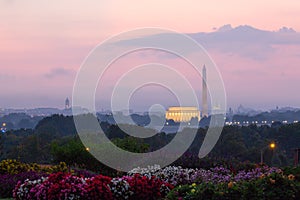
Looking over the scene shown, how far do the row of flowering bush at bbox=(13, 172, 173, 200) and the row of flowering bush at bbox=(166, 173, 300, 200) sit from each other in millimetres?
1966

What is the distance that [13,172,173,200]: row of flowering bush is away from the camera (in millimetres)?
11203

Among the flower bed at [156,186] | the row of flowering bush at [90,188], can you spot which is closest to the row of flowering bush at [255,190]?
the flower bed at [156,186]

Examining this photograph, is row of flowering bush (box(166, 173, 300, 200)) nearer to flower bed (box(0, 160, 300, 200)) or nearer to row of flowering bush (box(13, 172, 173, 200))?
flower bed (box(0, 160, 300, 200))

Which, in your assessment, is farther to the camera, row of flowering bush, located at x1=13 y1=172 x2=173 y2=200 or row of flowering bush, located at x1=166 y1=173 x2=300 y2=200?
row of flowering bush, located at x1=13 y1=172 x2=173 y2=200

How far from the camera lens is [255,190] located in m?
9.52

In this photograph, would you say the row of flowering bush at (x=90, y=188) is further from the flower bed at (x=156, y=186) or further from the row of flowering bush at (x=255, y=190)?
the row of flowering bush at (x=255, y=190)

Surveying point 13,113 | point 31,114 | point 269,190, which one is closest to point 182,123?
point 269,190

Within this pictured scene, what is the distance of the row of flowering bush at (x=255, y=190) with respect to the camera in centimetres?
944

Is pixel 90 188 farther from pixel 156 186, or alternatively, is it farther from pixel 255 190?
pixel 255 190

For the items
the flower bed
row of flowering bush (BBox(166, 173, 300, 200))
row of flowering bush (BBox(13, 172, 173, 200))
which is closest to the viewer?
row of flowering bush (BBox(166, 173, 300, 200))

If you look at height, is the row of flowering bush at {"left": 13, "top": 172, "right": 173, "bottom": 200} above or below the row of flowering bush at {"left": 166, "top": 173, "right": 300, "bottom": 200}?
below

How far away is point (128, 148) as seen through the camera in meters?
20.4

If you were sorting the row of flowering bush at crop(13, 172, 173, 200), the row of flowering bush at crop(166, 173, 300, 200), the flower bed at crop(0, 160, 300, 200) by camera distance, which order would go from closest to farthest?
the row of flowering bush at crop(166, 173, 300, 200) → the flower bed at crop(0, 160, 300, 200) → the row of flowering bush at crop(13, 172, 173, 200)

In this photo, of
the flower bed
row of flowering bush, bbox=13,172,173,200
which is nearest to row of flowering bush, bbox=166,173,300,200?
the flower bed
